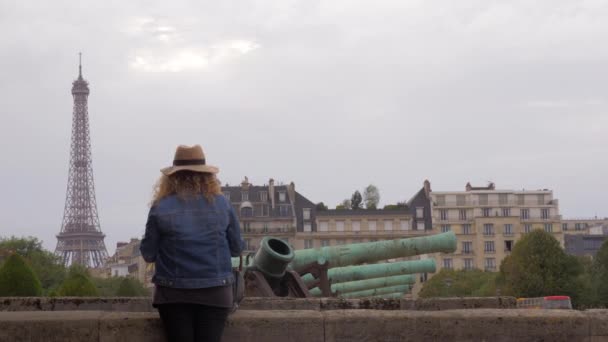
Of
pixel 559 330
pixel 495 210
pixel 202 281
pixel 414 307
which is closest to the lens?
pixel 202 281

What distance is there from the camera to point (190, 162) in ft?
31.1

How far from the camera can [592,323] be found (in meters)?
10.2

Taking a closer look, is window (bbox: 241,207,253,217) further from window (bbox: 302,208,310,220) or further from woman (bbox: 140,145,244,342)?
woman (bbox: 140,145,244,342)

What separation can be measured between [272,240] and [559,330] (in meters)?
14.4

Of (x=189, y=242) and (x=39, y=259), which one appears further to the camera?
(x=39, y=259)

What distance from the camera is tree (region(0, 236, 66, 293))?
96875mm

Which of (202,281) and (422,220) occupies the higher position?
(422,220)

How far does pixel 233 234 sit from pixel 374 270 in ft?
98.2

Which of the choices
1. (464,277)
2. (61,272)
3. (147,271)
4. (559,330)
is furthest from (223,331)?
(147,271)

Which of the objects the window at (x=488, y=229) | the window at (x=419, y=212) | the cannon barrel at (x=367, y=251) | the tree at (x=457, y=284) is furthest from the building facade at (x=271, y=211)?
the cannon barrel at (x=367, y=251)

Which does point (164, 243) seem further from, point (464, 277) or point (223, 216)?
point (464, 277)

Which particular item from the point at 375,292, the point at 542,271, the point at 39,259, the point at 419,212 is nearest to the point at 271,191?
the point at 419,212

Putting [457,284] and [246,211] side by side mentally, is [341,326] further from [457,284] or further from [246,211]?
[246,211]

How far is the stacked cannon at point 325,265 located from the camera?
76.9 feet
